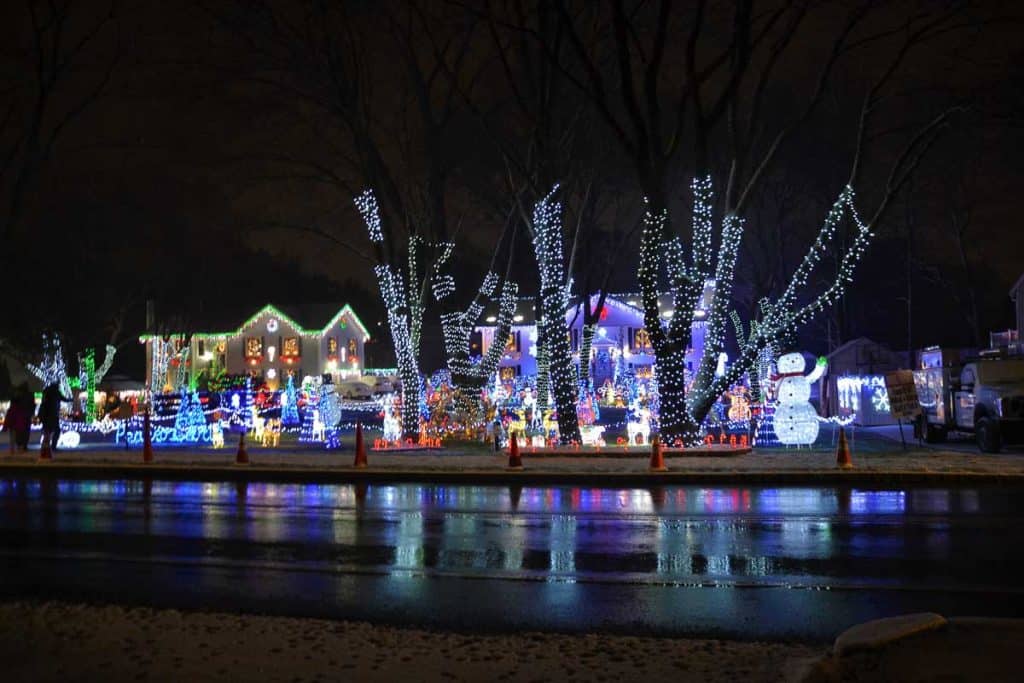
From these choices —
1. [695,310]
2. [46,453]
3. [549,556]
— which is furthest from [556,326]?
[549,556]

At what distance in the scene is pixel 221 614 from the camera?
746 cm

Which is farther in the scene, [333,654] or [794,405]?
[794,405]

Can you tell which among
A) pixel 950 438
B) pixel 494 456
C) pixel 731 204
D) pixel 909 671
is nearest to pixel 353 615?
pixel 909 671

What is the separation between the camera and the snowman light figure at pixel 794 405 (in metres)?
22.3

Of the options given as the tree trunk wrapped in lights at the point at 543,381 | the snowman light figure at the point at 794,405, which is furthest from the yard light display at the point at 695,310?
the tree trunk wrapped in lights at the point at 543,381

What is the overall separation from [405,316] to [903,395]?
517 inches

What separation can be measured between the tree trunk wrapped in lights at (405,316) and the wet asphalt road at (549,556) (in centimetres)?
999

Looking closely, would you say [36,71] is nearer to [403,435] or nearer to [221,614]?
[403,435]

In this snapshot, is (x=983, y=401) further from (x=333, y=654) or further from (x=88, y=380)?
(x=88, y=380)

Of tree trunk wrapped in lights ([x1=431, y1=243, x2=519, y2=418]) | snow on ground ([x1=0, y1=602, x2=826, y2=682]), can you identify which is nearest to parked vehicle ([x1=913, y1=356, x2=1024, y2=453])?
tree trunk wrapped in lights ([x1=431, y1=243, x2=519, y2=418])

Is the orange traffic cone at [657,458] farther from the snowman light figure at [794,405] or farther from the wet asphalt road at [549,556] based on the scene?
the snowman light figure at [794,405]

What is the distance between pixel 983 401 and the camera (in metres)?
22.9

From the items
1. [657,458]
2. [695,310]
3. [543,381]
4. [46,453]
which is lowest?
[657,458]

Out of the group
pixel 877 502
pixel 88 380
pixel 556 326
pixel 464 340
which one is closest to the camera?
pixel 877 502
